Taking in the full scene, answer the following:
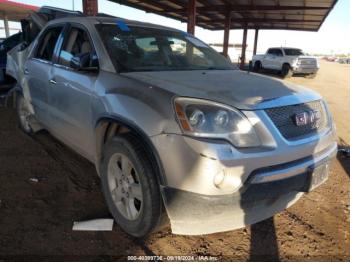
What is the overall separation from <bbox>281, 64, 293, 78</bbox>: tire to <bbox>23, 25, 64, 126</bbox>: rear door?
1831cm

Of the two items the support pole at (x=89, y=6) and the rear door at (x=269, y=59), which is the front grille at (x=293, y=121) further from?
the rear door at (x=269, y=59)

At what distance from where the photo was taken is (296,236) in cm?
304

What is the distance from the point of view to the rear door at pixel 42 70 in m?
4.17

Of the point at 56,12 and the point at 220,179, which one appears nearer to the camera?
the point at 220,179

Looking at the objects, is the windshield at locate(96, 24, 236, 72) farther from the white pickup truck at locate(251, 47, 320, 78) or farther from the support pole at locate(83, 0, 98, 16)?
the white pickup truck at locate(251, 47, 320, 78)

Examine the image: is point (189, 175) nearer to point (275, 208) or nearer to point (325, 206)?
point (275, 208)

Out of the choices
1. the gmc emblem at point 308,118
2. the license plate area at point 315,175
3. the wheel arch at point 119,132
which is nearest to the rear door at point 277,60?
the gmc emblem at point 308,118

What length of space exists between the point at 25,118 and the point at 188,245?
3695 mm

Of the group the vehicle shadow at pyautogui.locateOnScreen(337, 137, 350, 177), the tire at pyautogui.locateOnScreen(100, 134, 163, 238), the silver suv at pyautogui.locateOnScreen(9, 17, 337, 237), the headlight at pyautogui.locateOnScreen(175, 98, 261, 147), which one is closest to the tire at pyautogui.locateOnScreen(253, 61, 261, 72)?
the vehicle shadow at pyautogui.locateOnScreen(337, 137, 350, 177)

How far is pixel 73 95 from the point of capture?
3.51m

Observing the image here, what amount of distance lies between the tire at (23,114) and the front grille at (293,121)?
3874 millimetres

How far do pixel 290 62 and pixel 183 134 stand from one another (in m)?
20.2

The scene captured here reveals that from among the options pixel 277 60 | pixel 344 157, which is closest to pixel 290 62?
pixel 277 60

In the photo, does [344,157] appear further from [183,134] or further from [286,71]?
[286,71]
